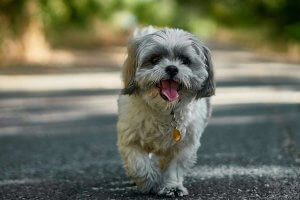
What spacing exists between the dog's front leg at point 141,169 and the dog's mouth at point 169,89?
23.8 inches

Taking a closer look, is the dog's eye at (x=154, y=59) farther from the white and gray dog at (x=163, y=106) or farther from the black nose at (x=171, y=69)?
the black nose at (x=171, y=69)

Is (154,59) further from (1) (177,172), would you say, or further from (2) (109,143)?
(2) (109,143)

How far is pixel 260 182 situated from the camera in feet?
23.5

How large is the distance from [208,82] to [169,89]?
395 mm

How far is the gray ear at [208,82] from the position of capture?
6.61 meters

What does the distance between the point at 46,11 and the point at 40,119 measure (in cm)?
1365

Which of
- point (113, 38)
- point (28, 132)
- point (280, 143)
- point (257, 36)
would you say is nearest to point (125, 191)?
point (280, 143)

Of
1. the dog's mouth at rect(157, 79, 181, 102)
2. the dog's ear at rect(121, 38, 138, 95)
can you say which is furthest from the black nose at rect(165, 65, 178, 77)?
the dog's ear at rect(121, 38, 138, 95)

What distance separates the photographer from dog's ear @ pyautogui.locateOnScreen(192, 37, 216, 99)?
21.6 ft

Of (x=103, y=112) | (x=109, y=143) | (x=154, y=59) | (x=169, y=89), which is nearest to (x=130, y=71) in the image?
(x=154, y=59)

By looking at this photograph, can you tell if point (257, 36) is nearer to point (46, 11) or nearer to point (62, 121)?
point (46, 11)

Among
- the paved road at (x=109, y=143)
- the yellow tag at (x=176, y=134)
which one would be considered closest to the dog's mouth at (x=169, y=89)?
the yellow tag at (x=176, y=134)

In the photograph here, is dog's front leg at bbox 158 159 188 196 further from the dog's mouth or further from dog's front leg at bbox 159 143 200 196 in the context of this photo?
the dog's mouth

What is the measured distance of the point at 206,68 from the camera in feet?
21.8
